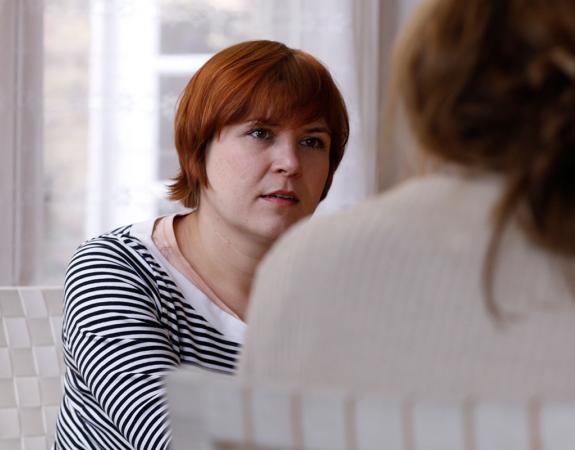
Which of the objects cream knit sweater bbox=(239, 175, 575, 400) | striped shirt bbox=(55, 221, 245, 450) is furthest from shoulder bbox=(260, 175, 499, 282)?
striped shirt bbox=(55, 221, 245, 450)

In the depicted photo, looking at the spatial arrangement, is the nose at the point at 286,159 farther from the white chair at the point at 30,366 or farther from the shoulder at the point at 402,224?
the shoulder at the point at 402,224

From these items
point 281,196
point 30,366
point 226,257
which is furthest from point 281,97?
point 30,366

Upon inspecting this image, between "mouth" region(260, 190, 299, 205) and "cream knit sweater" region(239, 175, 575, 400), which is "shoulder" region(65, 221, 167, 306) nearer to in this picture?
"mouth" region(260, 190, 299, 205)

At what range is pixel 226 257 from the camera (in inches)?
60.1

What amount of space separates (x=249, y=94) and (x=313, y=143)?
155 millimetres

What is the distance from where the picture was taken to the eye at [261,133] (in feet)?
4.99

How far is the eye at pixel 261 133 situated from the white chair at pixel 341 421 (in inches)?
37.0

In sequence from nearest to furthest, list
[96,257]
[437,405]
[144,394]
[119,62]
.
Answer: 1. [437,405]
2. [144,394]
3. [96,257]
4. [119,62]

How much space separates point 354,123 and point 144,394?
1887 mm

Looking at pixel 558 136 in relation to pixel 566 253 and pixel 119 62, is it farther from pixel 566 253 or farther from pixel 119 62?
pixel 119 62

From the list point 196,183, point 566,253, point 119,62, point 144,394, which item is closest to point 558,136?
point 566,253

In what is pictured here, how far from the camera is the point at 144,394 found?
117 centimetres

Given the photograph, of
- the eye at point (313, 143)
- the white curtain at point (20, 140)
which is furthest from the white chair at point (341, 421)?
the white curtain at point (20, 140)

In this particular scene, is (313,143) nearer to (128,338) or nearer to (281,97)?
(281,97)
